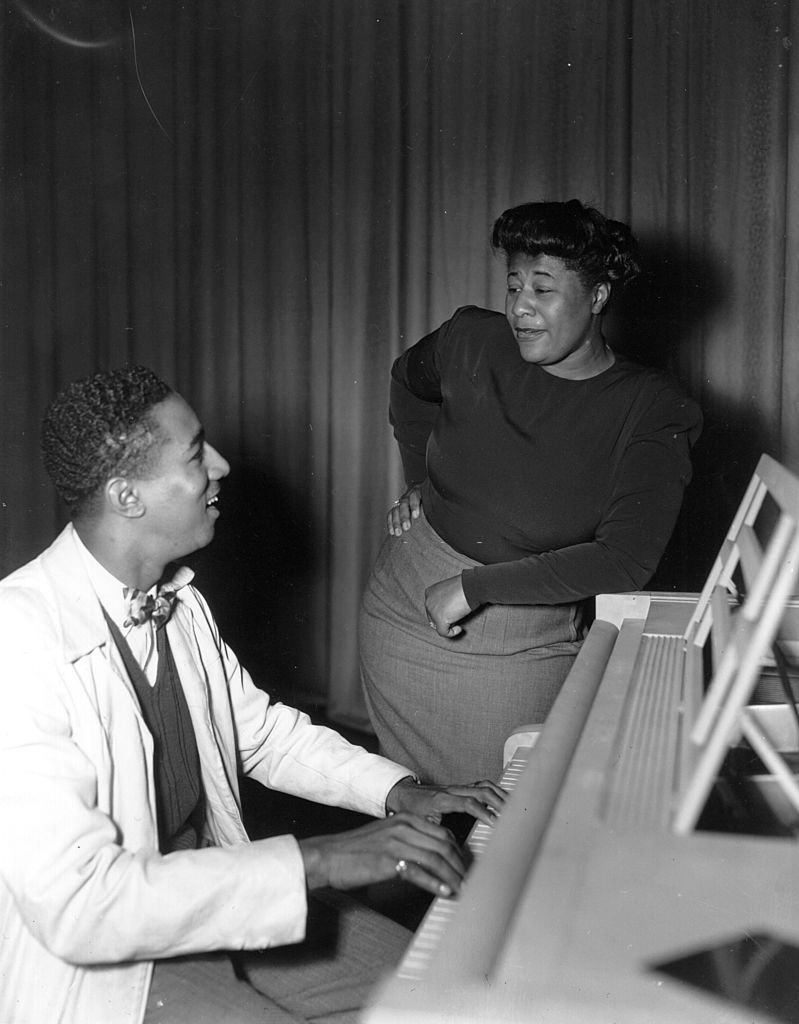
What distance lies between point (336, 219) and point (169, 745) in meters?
3.05

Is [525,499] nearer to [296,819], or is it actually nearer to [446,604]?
[446,604]

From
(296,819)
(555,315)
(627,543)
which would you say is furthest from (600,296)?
(296,819)

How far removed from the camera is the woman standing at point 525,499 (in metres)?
2.04

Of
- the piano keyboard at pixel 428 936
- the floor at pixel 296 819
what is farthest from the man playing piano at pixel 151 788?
the floor at pixel 296 819

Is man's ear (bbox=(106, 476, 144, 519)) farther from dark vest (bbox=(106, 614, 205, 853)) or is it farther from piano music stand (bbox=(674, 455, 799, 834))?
piano music stand (bbox=(674, 455, 799, 834))

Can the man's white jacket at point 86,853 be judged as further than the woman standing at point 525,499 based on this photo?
No

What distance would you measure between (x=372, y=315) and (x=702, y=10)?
62.7 inches

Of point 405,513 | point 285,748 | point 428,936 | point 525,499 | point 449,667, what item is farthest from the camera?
point 405,513

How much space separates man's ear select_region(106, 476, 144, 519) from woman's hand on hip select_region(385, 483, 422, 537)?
1004 millimetres

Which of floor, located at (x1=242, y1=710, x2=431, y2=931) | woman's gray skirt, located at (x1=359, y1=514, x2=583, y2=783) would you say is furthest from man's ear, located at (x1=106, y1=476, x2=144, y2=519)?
floor, located at (x1=242, y1=710, x2=431, y2=931)

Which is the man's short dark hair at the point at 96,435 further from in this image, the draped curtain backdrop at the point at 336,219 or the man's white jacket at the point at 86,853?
the draped curtain backdrop at the point at 336,219

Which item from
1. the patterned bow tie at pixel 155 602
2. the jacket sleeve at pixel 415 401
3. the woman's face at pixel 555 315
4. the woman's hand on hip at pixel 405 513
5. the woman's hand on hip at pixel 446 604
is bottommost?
the woman's hand on hip at pixel 446 604

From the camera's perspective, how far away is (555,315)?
6.88ft

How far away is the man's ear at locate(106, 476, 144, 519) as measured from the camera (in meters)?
1.47
